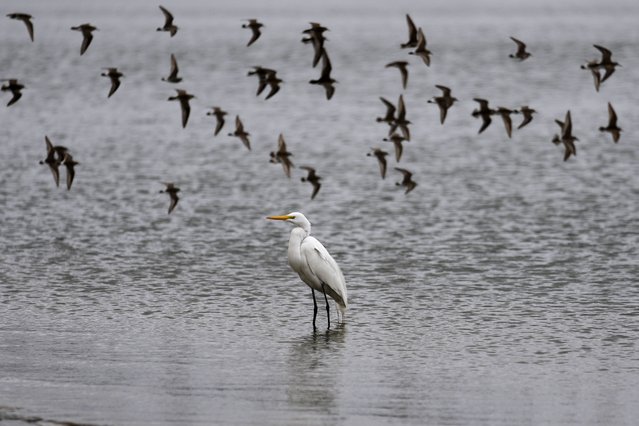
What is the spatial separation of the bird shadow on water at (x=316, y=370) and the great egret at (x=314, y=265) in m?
0.47

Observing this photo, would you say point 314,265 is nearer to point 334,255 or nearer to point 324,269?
point 324,269

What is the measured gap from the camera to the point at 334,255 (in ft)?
77.9

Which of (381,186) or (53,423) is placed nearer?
(53,423)

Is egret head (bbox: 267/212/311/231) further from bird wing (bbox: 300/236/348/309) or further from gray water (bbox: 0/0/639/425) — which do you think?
gray water (bbox: 0/0/639/425)

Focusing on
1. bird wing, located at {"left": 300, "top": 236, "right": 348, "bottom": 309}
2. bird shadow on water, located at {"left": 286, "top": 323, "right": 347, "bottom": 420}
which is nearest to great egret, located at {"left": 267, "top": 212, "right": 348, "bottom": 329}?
bird wing, located at {"left": 300, "top": 236, "right": 348, "bottom": 309}

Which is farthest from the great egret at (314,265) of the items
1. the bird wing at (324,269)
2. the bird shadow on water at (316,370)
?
the bird shadow on water at (316,370)

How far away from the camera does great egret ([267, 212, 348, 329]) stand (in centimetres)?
1822

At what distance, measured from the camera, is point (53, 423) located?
12445mm

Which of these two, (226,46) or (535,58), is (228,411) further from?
(226,46)

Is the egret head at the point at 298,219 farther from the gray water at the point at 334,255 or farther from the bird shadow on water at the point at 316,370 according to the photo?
the bird shadow on water at the point at 316,370

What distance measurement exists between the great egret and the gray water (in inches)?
19.0

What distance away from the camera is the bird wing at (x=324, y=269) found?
18.2 metres

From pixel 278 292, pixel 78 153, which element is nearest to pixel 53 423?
pixel 278 292

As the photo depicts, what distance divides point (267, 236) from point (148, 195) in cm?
573
